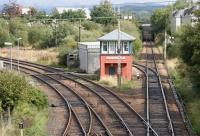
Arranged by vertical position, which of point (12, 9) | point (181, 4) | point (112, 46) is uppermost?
point (181, 4)

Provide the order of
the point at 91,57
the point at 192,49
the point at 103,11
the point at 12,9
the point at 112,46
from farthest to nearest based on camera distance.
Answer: the point at 12,9
the point at 103,11
the point at 91,57
the point at 112,46
the point at 192,49

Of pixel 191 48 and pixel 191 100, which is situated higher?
pixel 191 48

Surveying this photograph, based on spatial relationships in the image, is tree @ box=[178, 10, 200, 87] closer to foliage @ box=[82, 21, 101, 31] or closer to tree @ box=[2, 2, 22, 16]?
foliage @ box=[82, 21, 101, 31]

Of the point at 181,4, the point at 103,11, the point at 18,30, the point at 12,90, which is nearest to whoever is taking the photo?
the point at 12,90

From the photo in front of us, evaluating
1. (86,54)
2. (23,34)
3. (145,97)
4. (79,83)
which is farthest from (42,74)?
(23,34)

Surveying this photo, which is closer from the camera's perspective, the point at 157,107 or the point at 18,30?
the point at 157,107

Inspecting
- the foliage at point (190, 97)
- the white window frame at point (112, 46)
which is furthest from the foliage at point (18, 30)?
the foliage at point (190, 97)

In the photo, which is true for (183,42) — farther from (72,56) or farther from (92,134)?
(72,56)

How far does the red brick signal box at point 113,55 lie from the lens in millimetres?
Result: 46312

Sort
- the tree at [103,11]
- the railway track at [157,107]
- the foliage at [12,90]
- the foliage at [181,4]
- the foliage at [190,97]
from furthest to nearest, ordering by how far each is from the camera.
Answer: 1. the foliage at [181,4]
2. the tree at [103,11]
3. the foliage at [190,97]
4. the foliage at [12,90]
5. the railway track at [157,107]

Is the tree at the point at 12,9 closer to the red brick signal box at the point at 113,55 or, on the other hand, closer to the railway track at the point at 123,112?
the red brick signal box at the point at 113,55

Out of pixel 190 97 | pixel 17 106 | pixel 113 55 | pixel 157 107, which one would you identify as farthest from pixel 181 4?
pixel 17 106

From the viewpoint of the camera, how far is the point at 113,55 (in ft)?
152

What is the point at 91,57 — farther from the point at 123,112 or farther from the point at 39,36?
the point at 39,36
